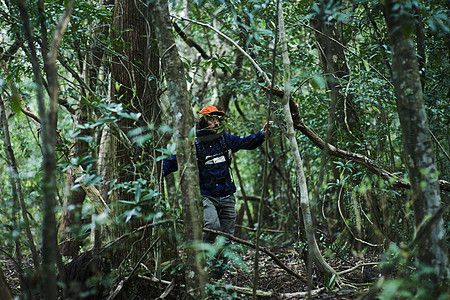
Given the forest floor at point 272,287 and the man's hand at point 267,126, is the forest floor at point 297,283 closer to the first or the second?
the forest floor at point 272,287

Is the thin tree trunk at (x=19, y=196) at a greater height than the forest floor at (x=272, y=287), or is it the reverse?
the thin tree trunk at (x=19, y=196)

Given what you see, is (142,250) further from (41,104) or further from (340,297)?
(41,104)

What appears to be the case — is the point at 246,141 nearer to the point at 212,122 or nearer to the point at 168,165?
the point at 212,122

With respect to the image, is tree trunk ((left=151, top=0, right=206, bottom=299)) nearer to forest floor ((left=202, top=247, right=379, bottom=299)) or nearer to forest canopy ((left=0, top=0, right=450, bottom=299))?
forest canopy ((left=0, top=0, right=450, bottom=299))

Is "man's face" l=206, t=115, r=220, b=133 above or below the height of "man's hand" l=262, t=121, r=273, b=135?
above

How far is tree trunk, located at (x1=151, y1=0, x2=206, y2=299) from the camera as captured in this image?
106 inches

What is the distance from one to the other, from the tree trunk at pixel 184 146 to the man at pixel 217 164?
1.73 m

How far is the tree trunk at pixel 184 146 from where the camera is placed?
106 inches

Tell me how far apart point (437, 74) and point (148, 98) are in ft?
11.3

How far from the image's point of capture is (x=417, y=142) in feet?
7.40

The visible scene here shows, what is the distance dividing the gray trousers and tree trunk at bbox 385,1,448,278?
2564 millimetres

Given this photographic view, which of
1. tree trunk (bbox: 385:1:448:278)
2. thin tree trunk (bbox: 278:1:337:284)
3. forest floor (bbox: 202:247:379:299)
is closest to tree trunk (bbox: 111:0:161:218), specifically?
thin tree trunk (bbox: 278:1:337:284)

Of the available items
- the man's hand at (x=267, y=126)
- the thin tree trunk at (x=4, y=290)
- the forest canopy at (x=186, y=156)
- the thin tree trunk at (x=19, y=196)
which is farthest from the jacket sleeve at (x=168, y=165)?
the thin tree trunk at (x=4, y=290)

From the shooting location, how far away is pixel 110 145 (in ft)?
13.6
